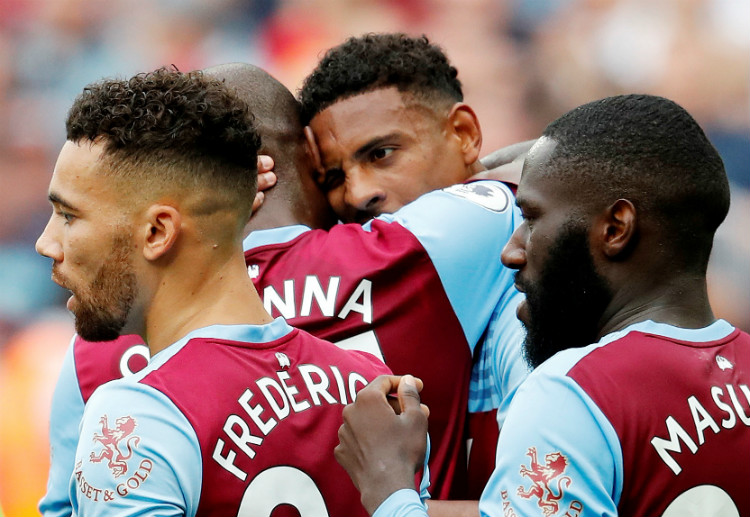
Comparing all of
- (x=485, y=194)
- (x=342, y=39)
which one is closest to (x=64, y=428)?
(x=485, y=194)

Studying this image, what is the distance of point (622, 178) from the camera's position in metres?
2.18

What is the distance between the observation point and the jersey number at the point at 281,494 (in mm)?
2021

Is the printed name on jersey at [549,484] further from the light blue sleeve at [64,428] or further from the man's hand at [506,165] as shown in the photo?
the light blue sleeve at [64,428]

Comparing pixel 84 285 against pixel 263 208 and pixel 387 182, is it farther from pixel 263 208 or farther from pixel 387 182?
pixel 387 182

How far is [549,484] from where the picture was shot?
196cm

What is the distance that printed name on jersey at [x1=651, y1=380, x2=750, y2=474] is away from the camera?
199 cm

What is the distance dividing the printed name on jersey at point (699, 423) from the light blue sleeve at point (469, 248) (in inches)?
37.7

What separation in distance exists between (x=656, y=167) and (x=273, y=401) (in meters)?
0.95

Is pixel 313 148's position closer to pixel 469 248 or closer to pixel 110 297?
pixel 469 248

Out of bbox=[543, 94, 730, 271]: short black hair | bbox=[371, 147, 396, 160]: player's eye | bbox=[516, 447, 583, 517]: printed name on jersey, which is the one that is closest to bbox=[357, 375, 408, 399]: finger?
bbox=[516, 447, 583, 517]: printed name on jersey

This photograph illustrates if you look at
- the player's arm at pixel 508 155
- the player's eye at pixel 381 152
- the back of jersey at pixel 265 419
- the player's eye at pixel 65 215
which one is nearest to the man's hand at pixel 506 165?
the player's arm at pixel 508 155

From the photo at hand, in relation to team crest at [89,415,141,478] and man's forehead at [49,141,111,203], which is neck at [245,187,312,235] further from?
team crest at [89,415,141,478]

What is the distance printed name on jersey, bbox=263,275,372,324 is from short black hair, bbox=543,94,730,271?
83cm

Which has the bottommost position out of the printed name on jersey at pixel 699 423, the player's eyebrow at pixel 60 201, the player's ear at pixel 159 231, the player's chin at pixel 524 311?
the printed name on jersey at pixel 699 423
